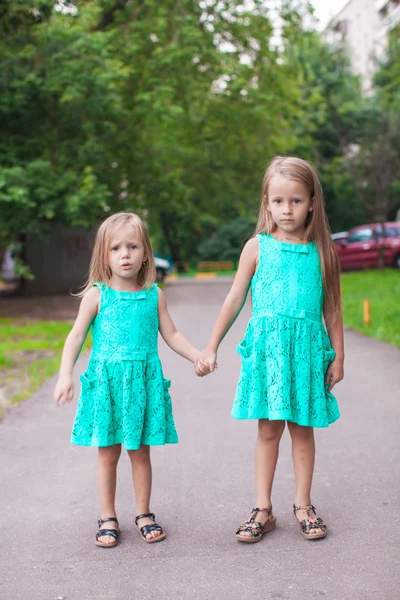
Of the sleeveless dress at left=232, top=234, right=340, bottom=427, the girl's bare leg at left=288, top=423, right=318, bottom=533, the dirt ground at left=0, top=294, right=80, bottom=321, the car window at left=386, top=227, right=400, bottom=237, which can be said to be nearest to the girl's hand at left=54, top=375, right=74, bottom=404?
the sleeveless dress at left=232, top=234, right=340, bottom=427

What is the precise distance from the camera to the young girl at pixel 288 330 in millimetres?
3750

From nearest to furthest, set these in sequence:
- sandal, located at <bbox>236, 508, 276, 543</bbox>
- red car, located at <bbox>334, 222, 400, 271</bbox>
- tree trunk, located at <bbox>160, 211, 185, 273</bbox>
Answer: sandal, located at <bbox>236, 508, 276, 543</bbox>, red car, located at <bbox>334, 222, 400, 271</bbox>, tree trunk, located at <bbox>160, 211, 185, 273</bbox>

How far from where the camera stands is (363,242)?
94.8 ft

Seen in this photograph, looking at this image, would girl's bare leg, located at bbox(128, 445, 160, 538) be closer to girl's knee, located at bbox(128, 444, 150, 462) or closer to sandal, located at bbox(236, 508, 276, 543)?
girl's knee, located at bbox(128, 444, 150, 462)

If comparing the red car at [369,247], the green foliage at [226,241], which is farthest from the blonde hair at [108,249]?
the green foliage at [226,241]

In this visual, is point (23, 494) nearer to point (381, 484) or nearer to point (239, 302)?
point (239, 302)

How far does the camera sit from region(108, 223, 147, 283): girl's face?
377 cm

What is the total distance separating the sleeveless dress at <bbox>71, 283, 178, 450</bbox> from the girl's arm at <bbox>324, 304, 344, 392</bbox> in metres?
0.78

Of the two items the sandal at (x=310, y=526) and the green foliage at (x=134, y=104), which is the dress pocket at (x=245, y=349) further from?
the green foliage at (x=134, y=104)

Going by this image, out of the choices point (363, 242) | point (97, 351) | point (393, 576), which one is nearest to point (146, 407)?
point (97, 351)

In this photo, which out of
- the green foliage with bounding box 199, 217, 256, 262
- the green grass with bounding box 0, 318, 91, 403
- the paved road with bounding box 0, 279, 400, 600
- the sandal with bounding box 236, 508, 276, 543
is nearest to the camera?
the paved road with bounding box 0, 279, 400, 600

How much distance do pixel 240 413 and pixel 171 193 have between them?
733 inches

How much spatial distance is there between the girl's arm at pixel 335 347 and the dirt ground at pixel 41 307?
12.0 metres

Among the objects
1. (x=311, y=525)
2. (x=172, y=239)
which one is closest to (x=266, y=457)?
(x=311, y=525)
